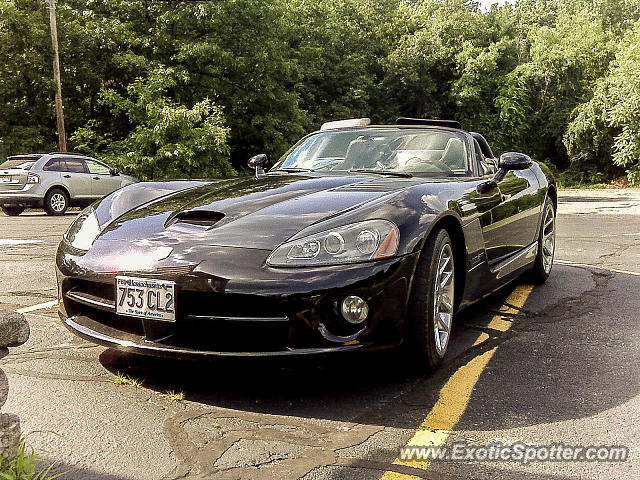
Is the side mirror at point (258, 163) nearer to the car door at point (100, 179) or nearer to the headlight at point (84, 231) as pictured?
the headlight at point (84, 231)

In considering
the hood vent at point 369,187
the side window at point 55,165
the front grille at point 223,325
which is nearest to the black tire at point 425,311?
the hood vent at point 369,187

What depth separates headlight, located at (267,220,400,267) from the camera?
312 centimetres

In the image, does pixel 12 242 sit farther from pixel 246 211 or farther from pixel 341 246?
pixel 341 246

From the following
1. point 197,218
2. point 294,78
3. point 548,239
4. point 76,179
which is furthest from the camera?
point 294,78

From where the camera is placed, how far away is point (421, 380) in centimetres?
347

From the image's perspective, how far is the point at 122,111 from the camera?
94.1 ft

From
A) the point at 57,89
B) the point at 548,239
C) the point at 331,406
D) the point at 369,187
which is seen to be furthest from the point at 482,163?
the point at 57,89

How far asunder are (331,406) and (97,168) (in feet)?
53.4

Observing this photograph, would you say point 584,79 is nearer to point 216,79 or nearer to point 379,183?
point 216,79

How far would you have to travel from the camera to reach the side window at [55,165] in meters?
16.7

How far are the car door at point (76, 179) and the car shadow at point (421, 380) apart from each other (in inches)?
562

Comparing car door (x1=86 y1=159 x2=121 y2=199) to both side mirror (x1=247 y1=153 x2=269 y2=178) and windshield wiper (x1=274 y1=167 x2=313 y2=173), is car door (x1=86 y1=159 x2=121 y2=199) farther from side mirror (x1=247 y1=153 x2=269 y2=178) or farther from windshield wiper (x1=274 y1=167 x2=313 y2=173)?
windshield wiper (x1=274 y1=167 x2=313 y2=173)

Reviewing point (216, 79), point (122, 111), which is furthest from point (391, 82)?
point (122, 111)

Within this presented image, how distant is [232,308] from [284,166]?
89.5 inches
